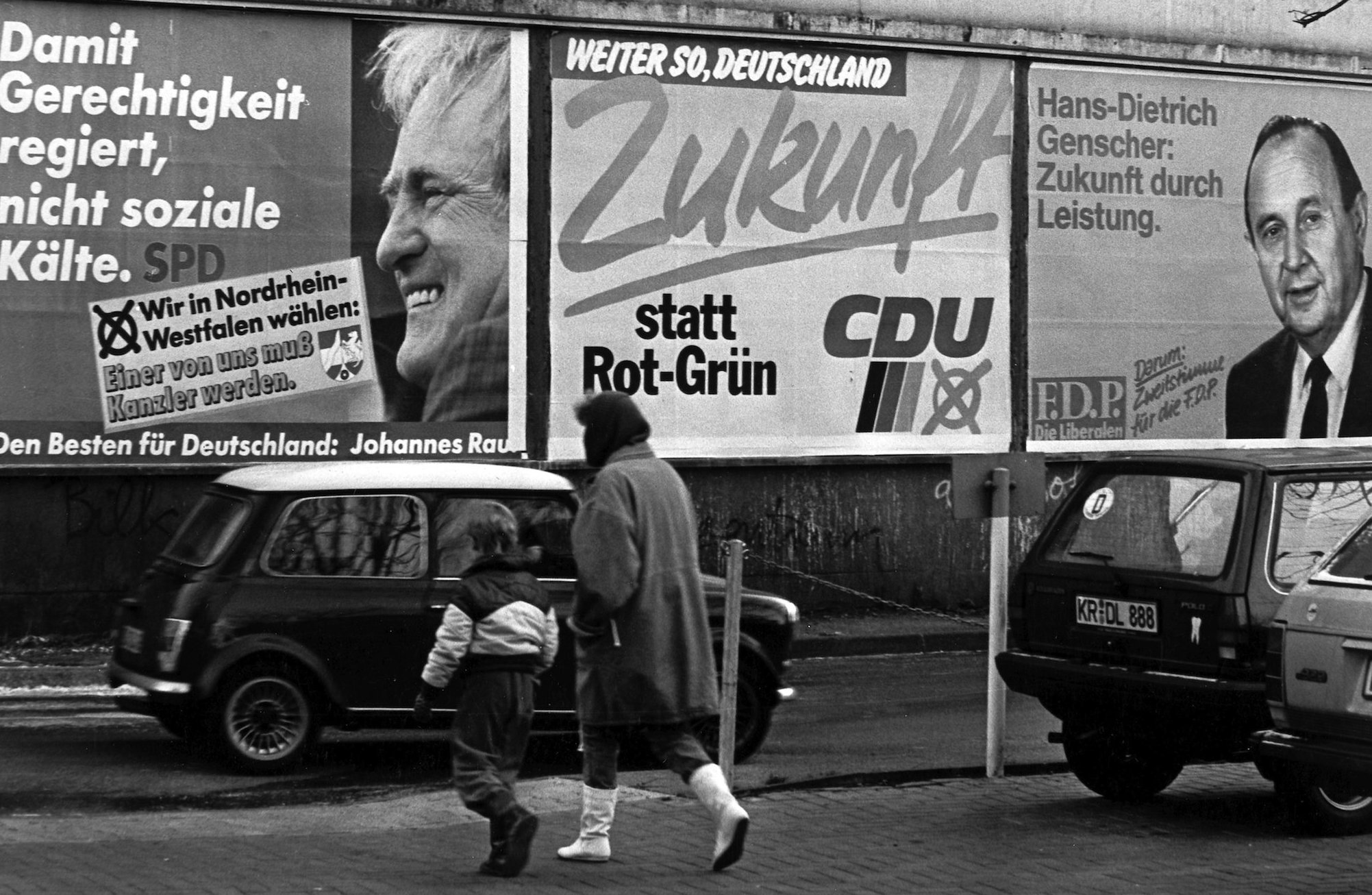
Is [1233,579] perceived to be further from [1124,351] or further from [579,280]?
[1124,351]

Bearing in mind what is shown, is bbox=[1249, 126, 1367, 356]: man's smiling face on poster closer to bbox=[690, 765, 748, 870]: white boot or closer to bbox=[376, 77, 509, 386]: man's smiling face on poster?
bbox=[376, 77, 509, 386]: man's smiling face on poster

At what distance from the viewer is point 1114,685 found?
28.0ft

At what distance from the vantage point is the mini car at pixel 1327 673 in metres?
7.17

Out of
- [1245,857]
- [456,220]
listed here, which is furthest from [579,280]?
[1245,857]

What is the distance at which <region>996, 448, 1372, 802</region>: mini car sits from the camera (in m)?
8.20

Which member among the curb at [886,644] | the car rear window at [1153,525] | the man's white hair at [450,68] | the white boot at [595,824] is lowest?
the curb at [886,644]

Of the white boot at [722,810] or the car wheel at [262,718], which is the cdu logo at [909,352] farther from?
the white boot at [722,810]

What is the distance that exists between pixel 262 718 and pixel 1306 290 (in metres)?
13.8

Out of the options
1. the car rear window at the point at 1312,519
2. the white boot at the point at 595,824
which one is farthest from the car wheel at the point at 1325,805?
the white boot at the point at 595,824

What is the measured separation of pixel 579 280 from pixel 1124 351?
5.71 metres

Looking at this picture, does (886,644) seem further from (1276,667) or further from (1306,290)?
(1276,667)

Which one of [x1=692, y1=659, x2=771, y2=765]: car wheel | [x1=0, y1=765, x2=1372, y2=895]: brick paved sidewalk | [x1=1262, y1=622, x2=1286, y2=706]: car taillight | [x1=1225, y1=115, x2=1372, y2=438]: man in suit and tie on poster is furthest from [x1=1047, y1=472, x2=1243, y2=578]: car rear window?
[x1=1225, y1=115, x2=1372, y2=438]: man in suit and tie on poster

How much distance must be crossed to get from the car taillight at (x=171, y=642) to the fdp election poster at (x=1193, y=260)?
35.7 feet

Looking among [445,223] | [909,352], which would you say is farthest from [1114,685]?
[909,352]
